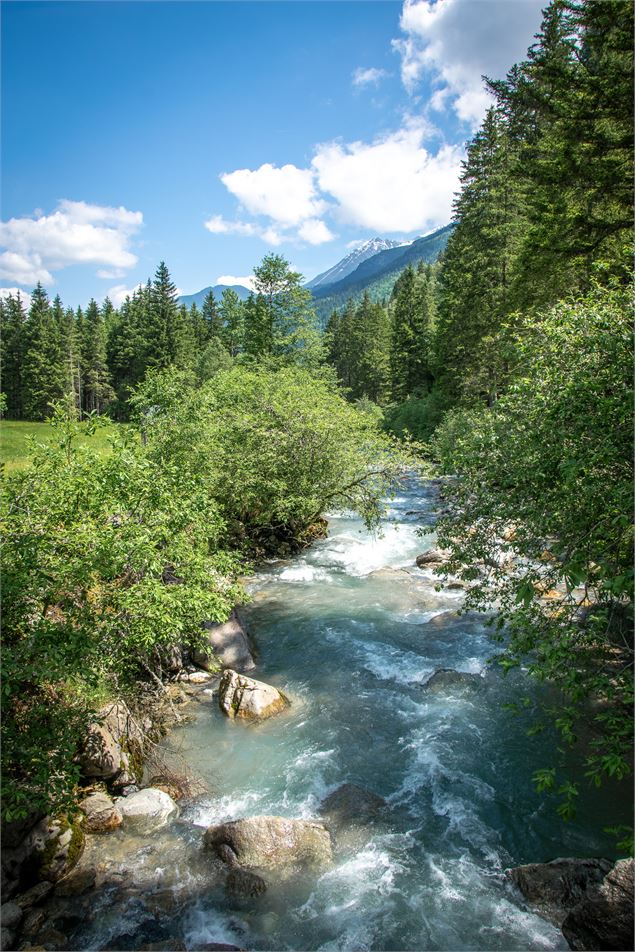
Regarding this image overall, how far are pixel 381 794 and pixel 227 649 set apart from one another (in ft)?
16.8

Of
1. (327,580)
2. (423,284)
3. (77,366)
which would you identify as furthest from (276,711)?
(77,366)

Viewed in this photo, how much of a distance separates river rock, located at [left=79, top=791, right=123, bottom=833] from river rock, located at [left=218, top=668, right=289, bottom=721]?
2.88 m

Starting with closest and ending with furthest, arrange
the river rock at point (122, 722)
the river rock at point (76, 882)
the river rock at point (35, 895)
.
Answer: the river rock at point (35, 895) → the river rock at point (76, 882) → the river rock at point (122, 722)

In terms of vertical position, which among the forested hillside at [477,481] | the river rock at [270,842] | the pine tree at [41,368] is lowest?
the river rock at [270,842]

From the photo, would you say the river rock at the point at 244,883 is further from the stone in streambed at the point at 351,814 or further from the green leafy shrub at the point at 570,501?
the green leafy shrub at the point at 570,501

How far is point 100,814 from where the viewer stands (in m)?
7.57

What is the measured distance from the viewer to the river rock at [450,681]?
11086 millimetres

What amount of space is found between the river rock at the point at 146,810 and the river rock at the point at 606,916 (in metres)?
5.61

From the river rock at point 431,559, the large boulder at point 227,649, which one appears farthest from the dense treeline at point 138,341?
the large boulder at point 227,649

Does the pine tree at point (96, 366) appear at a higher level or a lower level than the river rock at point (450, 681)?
higher

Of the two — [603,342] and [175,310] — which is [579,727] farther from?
[175,310]

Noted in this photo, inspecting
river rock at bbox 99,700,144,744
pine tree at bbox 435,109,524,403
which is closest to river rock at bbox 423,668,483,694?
river rock at bbox 99,700,144,744

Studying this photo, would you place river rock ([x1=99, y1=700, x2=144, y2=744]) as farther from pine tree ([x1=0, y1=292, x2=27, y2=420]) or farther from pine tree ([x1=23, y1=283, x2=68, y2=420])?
pine tree ([x1=0, y1=292, x2=27, y2=420])

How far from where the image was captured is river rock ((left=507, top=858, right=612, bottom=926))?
20.2ft
